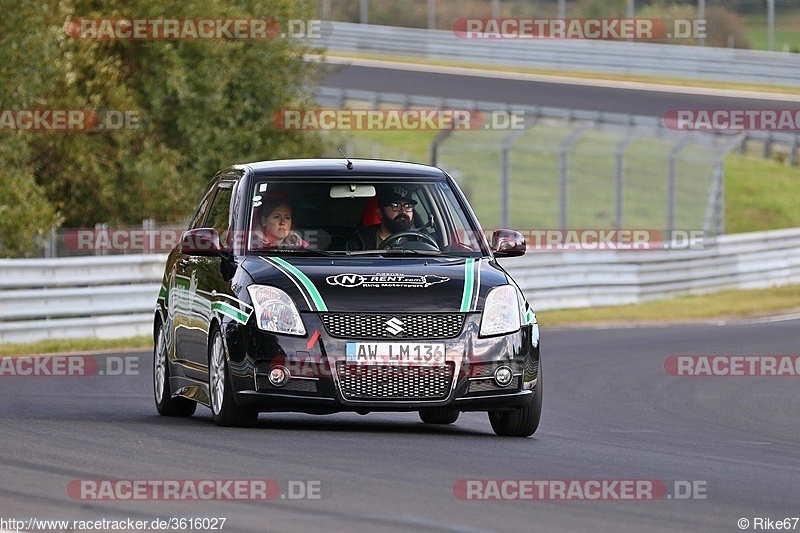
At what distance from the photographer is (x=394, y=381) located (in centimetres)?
973

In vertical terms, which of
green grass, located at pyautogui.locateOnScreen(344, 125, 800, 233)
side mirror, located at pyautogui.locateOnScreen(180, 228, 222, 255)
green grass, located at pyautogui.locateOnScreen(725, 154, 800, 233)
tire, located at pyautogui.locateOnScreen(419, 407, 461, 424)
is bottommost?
green grass, located at pyautogui.locateOnScreen(725, 154, 800, 233)

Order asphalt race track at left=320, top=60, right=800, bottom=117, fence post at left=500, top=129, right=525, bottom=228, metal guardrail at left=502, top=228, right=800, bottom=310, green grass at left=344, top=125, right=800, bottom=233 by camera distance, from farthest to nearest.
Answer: asphalt race track at left=320, top=60, right=800, bottom=117, green grass at left=344, top=125, right=800, bottom=233, fence post at left=500, top=129, right=525, bottom=228, metal guardrail at left=502, top=228, right=800, bottom=310

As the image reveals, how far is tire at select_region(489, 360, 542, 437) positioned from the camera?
10.3m

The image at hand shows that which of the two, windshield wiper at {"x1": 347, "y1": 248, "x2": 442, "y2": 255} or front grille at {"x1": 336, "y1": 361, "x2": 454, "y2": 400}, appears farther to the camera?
windshield wiper at {"x1": 347, "y1": 248, "x2": 442, "y2": 255}

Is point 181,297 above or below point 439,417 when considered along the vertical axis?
above

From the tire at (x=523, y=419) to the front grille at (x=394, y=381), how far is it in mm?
728

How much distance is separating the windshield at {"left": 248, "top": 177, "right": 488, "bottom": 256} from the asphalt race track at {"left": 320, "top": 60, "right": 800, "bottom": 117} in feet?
97.6

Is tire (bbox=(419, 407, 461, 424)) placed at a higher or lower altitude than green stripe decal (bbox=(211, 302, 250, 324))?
lower

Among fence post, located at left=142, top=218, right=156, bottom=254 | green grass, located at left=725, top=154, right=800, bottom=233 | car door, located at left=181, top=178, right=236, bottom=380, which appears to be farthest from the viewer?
green grass, located at left=725, top=154, right=800, bottom=233

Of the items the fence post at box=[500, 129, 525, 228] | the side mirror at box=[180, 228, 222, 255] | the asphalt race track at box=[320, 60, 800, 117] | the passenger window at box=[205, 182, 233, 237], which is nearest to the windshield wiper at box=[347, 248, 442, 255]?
the side mirror at box=[180, 228, 222, 255]

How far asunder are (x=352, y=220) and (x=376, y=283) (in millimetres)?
1093

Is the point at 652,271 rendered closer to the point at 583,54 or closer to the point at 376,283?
the point at 376,283

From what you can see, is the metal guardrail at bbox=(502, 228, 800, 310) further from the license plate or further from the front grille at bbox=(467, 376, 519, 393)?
the license plate

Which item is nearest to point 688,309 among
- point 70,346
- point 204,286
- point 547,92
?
point 70,346
